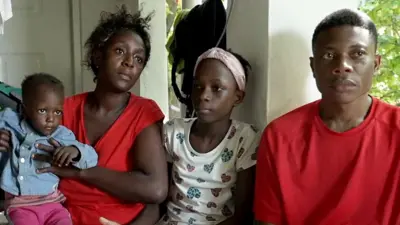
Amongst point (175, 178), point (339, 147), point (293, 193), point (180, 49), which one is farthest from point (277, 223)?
point (180, 49)

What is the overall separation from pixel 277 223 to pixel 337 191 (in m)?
0.18

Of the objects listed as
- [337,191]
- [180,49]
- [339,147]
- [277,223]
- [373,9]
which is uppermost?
[373,9]

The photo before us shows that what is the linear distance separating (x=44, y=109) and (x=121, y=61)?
0.88 ft

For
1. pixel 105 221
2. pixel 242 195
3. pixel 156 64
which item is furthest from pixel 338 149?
pixel 156 64

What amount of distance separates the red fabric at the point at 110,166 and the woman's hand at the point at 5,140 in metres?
0.19

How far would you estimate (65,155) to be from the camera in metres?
1.41

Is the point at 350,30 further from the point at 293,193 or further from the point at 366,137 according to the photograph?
the point at 293,193

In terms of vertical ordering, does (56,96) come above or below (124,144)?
above

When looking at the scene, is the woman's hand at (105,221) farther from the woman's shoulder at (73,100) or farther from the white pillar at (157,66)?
the white pillar at (157,66)

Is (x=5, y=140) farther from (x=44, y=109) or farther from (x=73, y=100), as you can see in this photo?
(x=73, y=100)

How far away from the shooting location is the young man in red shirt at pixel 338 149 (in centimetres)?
122

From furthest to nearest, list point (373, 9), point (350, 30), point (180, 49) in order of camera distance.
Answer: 1. point (180, 49)
2. point (373, 9)
3. point (350, 30)

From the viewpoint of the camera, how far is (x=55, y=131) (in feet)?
4.91

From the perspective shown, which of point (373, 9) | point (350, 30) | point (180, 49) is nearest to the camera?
point (350, 30)
